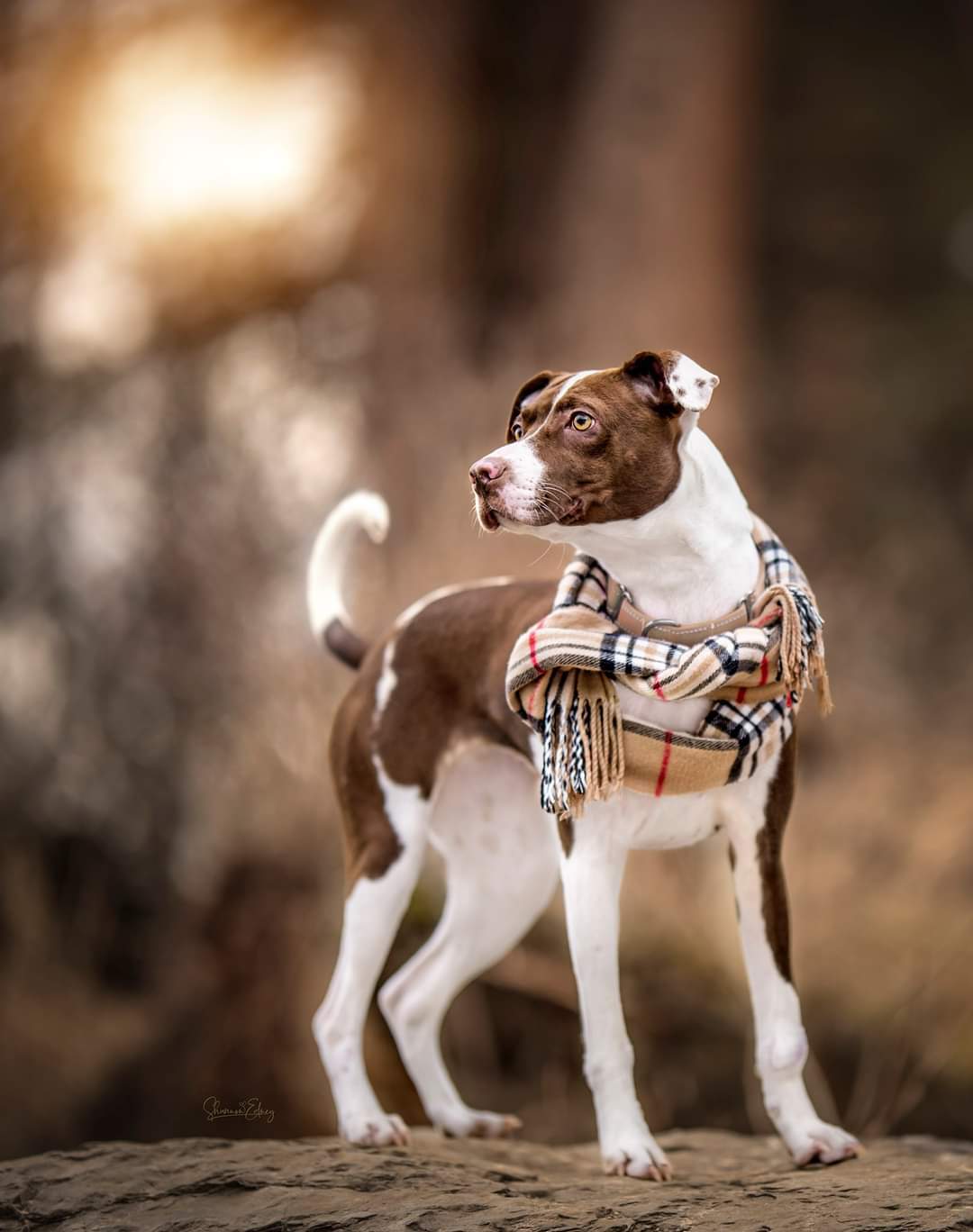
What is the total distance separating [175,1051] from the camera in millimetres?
5656

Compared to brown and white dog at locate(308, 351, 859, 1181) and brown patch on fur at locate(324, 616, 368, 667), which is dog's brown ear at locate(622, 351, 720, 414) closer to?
brown and white dog at locate(308, 351, 859, 1181)

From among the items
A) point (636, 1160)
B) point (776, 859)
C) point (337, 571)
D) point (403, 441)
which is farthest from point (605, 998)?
point (403, 441)

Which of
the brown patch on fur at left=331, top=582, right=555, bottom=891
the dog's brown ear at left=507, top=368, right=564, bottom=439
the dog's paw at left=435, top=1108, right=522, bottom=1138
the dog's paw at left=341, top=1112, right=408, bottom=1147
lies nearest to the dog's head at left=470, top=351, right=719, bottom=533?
the dog's brown ear at left=507, top=368, right=564, bottom=439

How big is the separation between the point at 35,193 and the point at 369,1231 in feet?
16.0

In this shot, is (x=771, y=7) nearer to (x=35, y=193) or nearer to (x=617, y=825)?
(x=35, y=193)

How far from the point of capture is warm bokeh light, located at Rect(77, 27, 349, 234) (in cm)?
606

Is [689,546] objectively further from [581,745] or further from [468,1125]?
[468,1125]

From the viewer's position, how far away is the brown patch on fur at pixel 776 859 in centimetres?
291

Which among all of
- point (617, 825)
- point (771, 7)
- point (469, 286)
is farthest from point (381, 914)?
point (771, 7)

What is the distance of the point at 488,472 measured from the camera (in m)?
2.57

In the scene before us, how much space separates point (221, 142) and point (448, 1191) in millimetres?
4567

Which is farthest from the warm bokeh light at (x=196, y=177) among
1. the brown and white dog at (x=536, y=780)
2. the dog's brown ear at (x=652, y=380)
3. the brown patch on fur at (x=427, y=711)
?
the dog's brown ear at (x=652, y=380)

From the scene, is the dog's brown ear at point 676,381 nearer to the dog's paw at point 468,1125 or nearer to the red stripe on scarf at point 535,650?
the red stripe on scarf at point 535,650

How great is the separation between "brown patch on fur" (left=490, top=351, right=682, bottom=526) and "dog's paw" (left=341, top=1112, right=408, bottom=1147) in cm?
138
